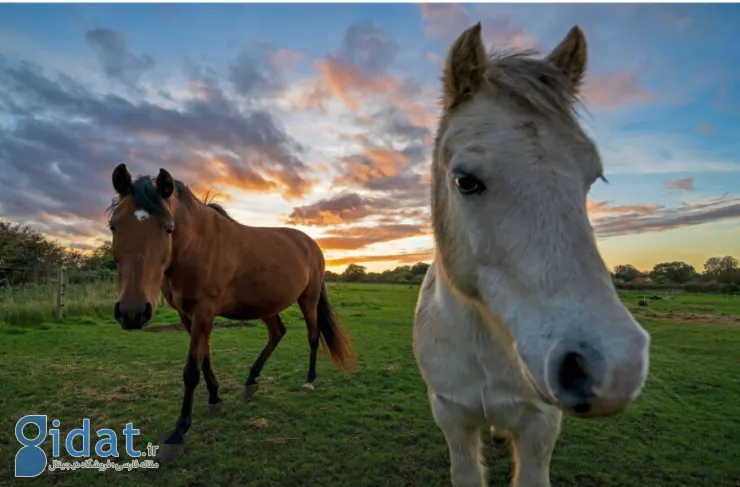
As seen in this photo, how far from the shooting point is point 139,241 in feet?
11.3

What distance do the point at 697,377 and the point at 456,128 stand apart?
7503 mm

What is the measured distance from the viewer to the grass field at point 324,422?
3.40m

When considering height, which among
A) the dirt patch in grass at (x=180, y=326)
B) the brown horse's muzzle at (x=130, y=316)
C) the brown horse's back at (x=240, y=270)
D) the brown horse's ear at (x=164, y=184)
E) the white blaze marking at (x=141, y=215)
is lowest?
the dirt patch in grass at (x=180, y=326)

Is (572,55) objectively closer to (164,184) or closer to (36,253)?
(164,184)

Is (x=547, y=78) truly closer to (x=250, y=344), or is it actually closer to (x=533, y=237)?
(x=533, y=237)

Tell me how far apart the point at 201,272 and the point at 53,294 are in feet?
35.5

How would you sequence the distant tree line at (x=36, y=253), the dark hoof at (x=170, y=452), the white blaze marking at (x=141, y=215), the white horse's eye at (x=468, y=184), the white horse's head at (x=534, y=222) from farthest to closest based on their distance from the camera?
the distant tree line at (x=36, y=253), the dark hoof at (x=170, y=452), the white blaze marking at (x=141, y=215), the white horse's eye at (x=468, y=184), the white horse's head at (x=534, y=222)

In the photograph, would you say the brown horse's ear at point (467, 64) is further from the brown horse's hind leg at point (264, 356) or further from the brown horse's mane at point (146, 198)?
the brown horse's hind leg at point (264, 356)

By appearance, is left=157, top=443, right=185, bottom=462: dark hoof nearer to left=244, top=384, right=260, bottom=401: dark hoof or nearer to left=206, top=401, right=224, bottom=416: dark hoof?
left=206, top=401, right=224, bottom=416: dark hoof

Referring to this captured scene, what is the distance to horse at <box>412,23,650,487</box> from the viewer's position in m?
1.09

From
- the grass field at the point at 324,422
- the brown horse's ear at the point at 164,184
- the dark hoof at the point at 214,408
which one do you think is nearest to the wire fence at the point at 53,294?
the grass field at the point at 324,422

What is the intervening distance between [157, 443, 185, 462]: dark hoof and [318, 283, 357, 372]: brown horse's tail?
10.5 ft

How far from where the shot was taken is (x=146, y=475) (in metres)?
3.41

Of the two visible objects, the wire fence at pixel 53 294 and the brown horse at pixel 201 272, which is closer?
the brown horse at pixel 201 272
